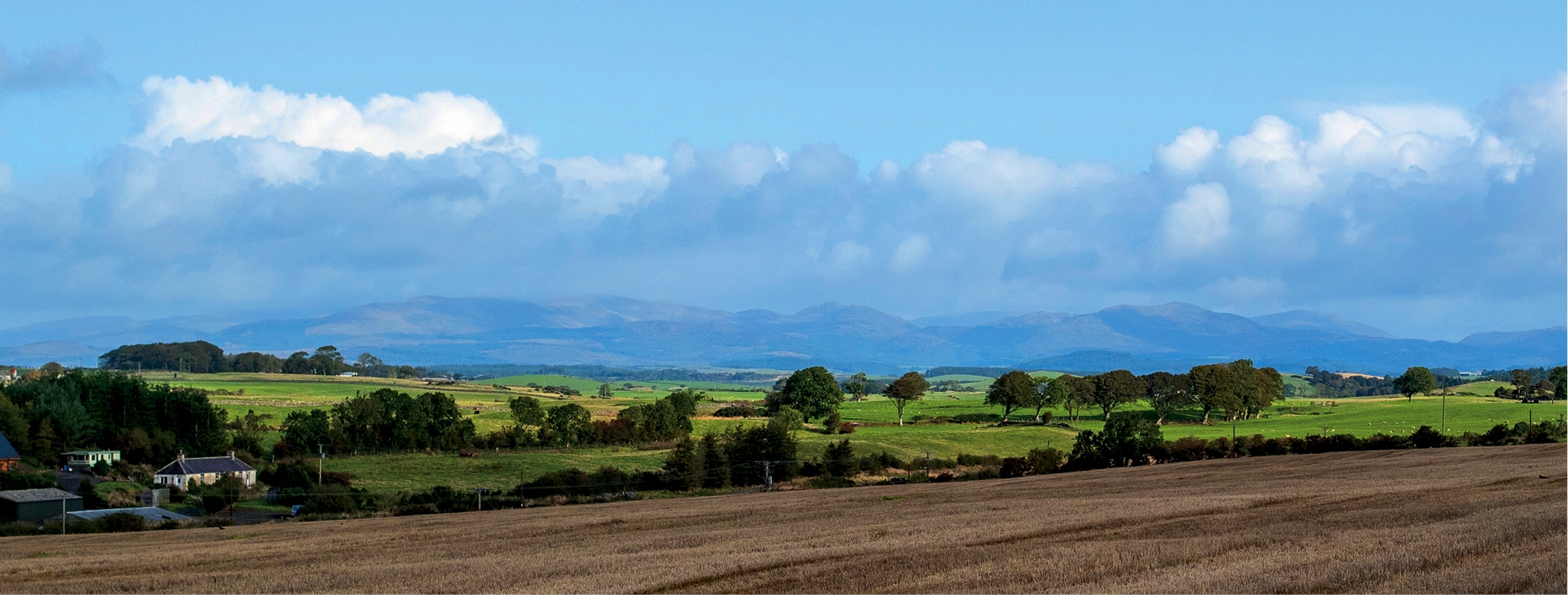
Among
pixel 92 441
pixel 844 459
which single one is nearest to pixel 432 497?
pixel 844 459

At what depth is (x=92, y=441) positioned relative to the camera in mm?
94125

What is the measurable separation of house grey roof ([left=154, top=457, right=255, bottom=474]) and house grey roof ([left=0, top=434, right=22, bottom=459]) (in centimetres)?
1292

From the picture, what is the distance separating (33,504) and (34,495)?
1.28 meters

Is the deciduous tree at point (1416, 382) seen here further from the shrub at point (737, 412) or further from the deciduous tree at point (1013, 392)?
the shrub at point (737, 412)

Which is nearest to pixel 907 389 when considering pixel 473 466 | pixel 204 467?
pixel 473 466

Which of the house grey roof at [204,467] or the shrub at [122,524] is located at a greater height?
the house grey roof at [204,467]

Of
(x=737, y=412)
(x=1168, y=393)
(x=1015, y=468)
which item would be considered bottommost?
(x=1015, y=468)

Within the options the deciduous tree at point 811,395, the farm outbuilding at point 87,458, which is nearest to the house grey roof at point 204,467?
the farm outbuilding at point 87,458

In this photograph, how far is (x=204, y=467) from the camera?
7381 centimetres

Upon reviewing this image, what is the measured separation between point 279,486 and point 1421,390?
125m

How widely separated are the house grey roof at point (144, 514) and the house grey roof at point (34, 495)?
1253 mm

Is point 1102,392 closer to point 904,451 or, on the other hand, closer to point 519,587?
point 904,451

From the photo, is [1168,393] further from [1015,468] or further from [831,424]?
[1015,468]

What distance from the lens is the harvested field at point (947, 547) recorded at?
17297mm
